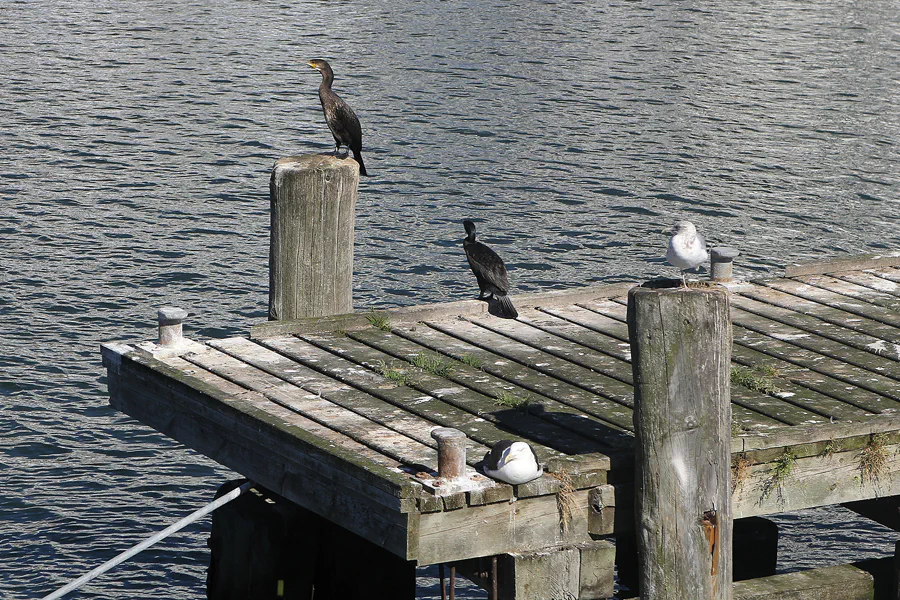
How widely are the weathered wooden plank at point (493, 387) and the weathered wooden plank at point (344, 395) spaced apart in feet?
1.46

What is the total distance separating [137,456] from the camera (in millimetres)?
14211

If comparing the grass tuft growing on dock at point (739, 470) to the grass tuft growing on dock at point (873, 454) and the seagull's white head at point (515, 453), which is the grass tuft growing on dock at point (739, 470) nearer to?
the grass tuft growing on dock at point (873, 454)

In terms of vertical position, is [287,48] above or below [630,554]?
above

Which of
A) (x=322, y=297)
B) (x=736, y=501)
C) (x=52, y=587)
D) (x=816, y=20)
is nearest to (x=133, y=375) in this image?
(x=322, y=297)

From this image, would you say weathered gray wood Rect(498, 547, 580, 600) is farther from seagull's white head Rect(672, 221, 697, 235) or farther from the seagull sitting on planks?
seagull's white head Rect(672, 221, 697, 235)

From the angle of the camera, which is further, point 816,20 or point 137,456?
point 816,20

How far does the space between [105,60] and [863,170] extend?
54.3 ft

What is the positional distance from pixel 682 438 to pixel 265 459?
8.10ft

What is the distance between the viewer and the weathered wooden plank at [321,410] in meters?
7.77

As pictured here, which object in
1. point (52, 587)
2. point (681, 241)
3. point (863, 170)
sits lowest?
point (52, 587)

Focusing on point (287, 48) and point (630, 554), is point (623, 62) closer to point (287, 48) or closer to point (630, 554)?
point (287, 48)

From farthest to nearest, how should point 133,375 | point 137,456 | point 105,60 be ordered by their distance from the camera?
point 105,60 → point 137,456 → point 133,375

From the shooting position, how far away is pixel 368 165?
24047mm

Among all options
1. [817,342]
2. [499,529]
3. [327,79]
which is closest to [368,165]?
[327,79]
